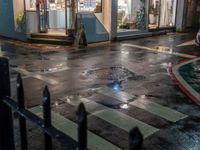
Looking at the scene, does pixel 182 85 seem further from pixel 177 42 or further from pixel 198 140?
pixel 177 42

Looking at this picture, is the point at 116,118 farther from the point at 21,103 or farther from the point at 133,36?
the point at 133,36

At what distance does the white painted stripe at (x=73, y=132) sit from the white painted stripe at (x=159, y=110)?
146 cm

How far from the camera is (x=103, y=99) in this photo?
5.74 meters

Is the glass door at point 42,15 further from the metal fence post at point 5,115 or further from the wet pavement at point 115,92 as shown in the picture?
the metal fence post at point 5,115

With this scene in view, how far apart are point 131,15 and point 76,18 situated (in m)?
4.34

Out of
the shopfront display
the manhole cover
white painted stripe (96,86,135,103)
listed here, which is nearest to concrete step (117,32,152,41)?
the shopfront display

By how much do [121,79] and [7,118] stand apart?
5.08 m

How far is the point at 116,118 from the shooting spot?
15.7ft

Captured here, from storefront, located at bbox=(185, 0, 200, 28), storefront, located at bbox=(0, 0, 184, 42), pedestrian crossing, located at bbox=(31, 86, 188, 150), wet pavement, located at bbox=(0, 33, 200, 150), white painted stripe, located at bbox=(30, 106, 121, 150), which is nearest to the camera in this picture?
white painted stripe, located at bbox=(30, 106, 121, 150)

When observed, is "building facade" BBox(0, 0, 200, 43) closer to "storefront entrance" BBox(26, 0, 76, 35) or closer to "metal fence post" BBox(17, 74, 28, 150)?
"storefront entrance" BBox(26, 0, 76, 35)

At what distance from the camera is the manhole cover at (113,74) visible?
7317 mm

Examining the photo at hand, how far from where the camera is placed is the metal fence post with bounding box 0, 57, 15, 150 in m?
2.26

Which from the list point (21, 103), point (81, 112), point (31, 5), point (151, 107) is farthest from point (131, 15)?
point (81, 112)

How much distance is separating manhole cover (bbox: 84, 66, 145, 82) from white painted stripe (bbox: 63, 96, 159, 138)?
183cm
